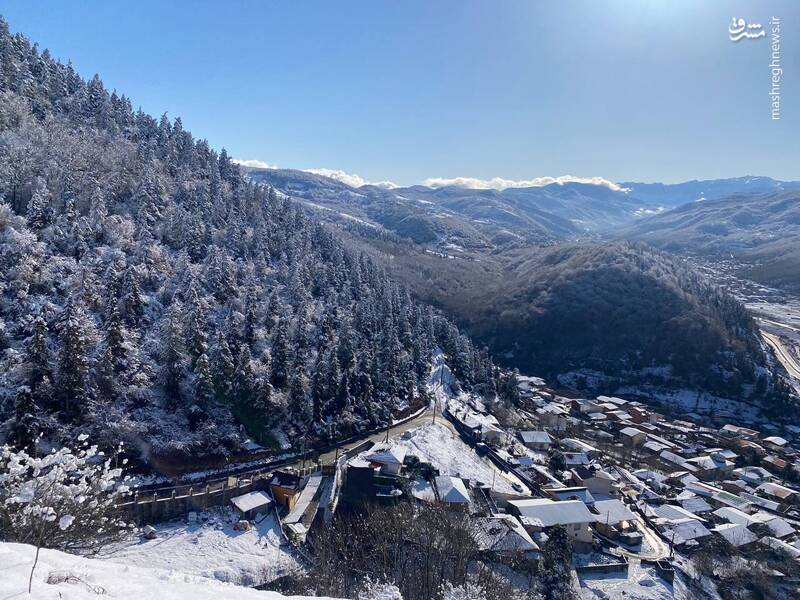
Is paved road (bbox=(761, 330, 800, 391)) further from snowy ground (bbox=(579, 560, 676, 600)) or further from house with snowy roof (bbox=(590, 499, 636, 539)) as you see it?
snowy ground (bbox=(579, 560, 676, 600))

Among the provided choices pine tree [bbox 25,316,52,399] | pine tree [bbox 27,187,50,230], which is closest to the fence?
pine tree [bbox 25,316,52,399]

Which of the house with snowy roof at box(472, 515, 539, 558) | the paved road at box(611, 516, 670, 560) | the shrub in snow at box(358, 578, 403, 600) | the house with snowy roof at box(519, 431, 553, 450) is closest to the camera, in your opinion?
the shrub in snow at box(358, 578, 403, 600)

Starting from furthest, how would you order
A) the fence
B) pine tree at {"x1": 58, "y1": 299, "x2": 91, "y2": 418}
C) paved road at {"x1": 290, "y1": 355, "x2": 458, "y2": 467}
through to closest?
1. paved road at {"x1": 290, "y1": 355, "x2": 458, "y2": 467}
2. pine tree at {"x1": 58, "y1": 299, "x2": 91, "y2": 418}
3. the fence

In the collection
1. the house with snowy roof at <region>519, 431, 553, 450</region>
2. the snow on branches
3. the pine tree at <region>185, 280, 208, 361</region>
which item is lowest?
the house with snowy roof at <region>519, 431, 553, 450</region>

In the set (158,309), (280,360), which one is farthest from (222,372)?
(158,309)

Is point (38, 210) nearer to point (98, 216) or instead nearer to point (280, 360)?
point (98, 216)

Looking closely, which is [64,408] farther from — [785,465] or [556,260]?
[556,260]

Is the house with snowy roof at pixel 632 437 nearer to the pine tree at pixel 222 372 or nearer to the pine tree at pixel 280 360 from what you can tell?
the pine tree at pixel 280 360
